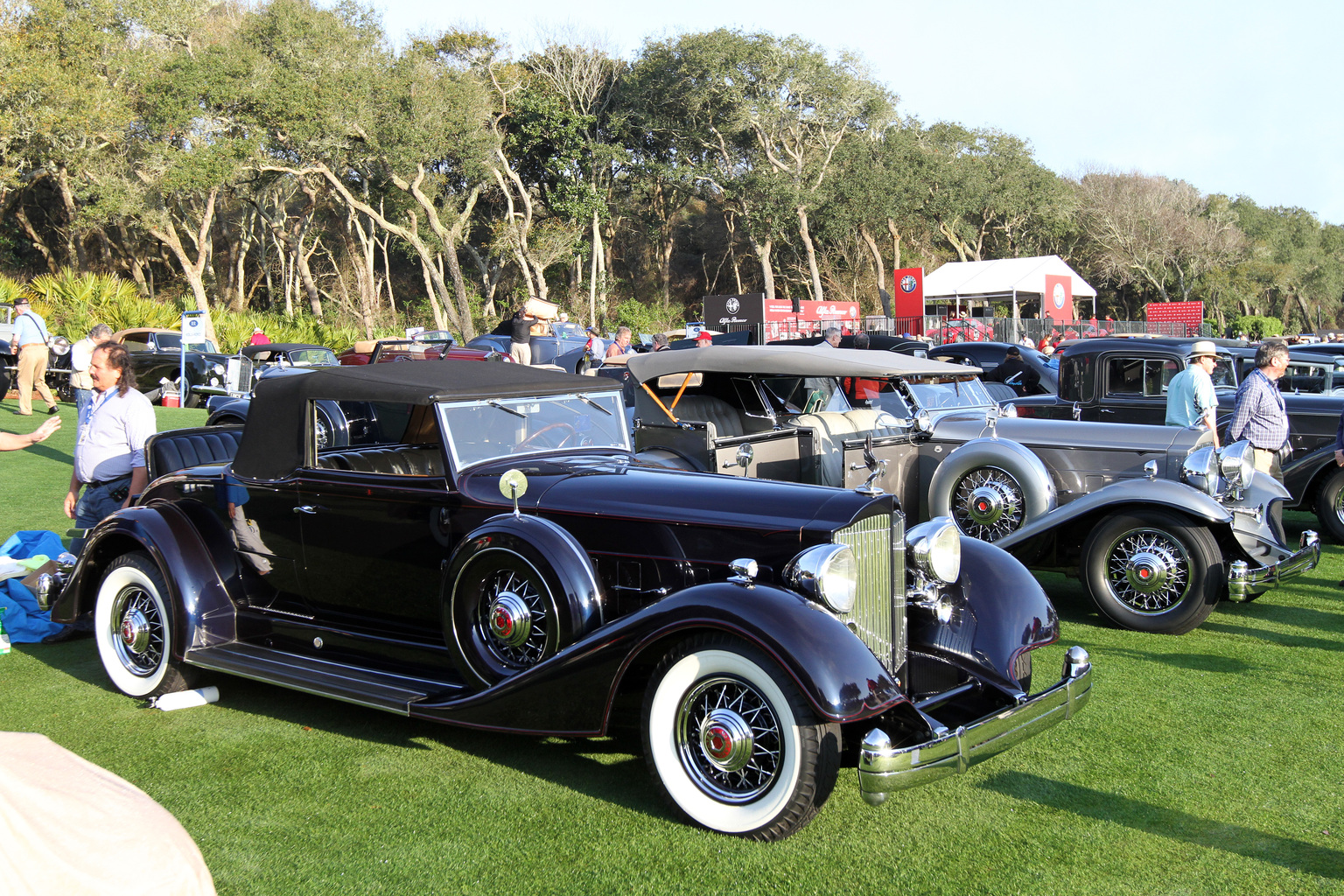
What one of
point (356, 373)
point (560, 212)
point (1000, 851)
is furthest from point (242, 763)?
point (560, 212)

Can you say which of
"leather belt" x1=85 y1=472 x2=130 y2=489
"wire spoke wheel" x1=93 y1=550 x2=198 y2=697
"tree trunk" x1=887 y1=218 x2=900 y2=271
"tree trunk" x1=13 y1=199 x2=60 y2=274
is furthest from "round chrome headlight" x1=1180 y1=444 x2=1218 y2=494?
"tree trunk" x1=13 y1=199 x2=60 y2=274

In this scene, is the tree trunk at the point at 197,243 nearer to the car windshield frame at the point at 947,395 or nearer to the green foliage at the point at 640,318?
the green foliage at the point at 640,318

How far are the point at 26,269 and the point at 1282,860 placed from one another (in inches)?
1769

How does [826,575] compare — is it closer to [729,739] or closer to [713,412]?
[729,739]

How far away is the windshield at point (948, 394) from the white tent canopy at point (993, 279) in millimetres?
21899

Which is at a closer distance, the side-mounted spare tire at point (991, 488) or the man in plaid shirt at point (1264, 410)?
the side-mounted spare tire at point (991, 488)

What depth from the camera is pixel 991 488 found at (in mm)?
6543

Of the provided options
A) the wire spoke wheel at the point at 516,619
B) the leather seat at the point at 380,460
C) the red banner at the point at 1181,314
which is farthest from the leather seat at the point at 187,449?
the red banner at the point at 1181,314

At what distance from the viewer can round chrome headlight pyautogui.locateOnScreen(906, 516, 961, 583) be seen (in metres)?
3.87

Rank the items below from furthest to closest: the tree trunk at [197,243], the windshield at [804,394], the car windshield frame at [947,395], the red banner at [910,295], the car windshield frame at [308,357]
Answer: the tree trunk at [197,243]
the red banner at [910,295]
the car windshield frame at [308,357]
the car windshield frame at [947,395]
the windshield at [804,394]

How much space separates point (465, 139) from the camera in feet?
109

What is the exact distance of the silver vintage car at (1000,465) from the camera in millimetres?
5758

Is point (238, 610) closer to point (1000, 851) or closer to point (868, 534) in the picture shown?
point (868, 534)

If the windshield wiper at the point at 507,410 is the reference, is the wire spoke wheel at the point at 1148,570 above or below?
below
